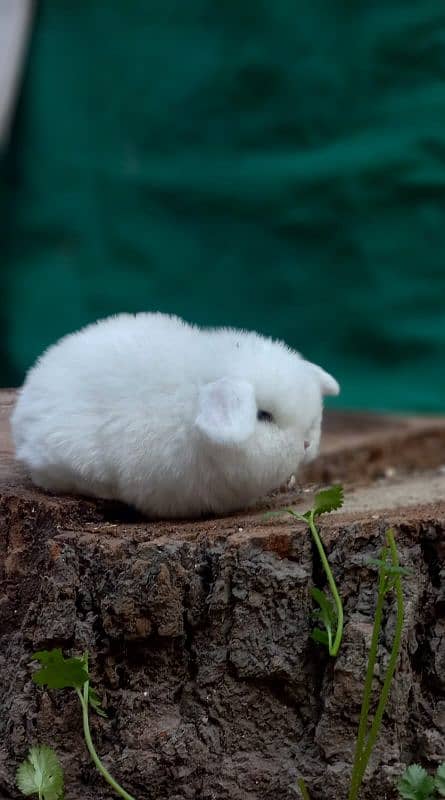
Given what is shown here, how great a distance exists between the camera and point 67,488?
1.64m

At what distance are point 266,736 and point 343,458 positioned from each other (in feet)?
4.21

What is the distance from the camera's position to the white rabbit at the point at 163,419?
154cm

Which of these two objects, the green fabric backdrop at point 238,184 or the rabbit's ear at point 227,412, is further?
the green fabric backdrop at point 238,184

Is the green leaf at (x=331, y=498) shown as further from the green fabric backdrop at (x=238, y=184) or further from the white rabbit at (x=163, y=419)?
the green fabric backdrop at (x=238, y=184)

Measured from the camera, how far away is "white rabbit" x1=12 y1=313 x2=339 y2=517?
1.54 metres

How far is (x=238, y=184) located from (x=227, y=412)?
2505 mm

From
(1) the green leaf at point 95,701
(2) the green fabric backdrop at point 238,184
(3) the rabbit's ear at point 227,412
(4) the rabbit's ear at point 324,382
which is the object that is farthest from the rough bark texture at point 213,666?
(2) the green fabric backdrop at point 238,184

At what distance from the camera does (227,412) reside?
145 centimetres

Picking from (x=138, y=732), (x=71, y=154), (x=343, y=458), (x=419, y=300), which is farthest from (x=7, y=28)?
(x=138, y=732)

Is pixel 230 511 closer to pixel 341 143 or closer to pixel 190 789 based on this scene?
pixel 190 789

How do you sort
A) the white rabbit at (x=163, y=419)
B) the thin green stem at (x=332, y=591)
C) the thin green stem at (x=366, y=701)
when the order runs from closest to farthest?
the thin green stem at (x=366, y=701)
the thin green stem at (x=332, y=591)
the white rabbit at (x=163, y=419)

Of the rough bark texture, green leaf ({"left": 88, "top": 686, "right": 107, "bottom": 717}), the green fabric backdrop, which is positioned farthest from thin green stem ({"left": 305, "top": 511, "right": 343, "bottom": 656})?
the green fabric backdrop

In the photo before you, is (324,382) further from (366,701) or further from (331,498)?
(366,701)

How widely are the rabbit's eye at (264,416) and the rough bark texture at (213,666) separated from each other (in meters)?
0.19
